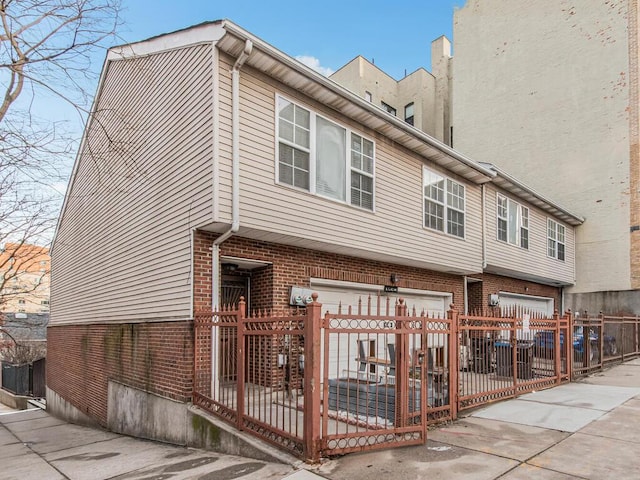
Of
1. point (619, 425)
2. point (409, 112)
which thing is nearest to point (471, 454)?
point (619, 425)

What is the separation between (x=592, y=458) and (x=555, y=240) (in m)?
15.3

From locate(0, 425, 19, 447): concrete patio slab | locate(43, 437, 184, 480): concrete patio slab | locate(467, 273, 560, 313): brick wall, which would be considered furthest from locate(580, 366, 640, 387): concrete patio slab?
locate(0, 425, 19, 447): concrete patio slab

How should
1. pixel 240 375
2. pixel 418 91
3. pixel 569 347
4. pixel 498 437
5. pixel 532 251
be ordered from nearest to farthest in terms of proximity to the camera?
pixel 498 437
pixel 240 375
pixel 569 347
pixel 532 251
pixel 418 91

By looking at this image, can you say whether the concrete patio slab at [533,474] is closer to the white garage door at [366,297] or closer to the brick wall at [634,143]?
the white garage door at [366,297]

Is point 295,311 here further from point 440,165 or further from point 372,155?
point 440,165

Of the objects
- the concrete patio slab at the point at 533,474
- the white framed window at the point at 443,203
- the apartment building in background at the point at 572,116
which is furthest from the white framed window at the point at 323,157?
the apartment building in background at the point at 572,116

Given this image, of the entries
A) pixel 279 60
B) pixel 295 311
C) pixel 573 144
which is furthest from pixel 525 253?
pixel 279 60

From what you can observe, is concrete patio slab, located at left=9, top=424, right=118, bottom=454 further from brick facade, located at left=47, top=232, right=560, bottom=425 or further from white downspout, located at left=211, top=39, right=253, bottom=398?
white downspout, located at left=211, top=39, right=253, bottom=398

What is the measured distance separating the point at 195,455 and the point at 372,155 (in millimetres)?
6734

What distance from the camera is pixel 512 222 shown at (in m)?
15.7

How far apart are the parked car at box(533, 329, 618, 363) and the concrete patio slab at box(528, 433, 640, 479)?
14.8 ft

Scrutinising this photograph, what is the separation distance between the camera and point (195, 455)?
21.6 ft

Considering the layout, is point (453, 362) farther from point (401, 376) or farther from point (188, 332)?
point (188, 332)

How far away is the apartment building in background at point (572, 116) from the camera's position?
18.9 m
